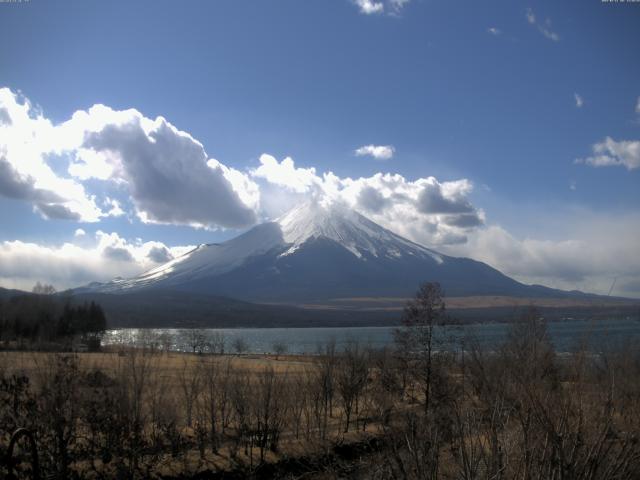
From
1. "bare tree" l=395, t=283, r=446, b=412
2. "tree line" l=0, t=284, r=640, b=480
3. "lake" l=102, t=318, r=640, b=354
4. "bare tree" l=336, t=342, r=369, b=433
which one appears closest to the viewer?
"tree line" l=0, t=284, r=640, b=480

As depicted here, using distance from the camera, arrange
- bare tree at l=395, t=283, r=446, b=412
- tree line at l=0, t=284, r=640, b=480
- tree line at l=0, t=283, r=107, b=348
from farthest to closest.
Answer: tree line at l=0, t=283, r=107, b=348 < bare tree at l=395, t=283, r=446, b=412 < tree line at l=0, t=284, r=640, b=480

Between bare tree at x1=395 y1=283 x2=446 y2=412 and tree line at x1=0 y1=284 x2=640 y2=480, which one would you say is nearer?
tree line at x1=0 y1=284 x2=640 y2=480

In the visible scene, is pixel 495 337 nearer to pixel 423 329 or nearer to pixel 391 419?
pixel 423 329

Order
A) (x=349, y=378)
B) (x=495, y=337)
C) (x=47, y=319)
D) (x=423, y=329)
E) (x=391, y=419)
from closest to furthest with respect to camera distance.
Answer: (x=391, y=419)
(x=423, y=329)
(x=349, y=378)
(x=495, y=337)
(x=47, y=319)

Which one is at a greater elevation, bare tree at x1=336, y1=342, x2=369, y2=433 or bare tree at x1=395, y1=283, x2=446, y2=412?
bare tree at x1=395, y1=283, x2=446, y2=412

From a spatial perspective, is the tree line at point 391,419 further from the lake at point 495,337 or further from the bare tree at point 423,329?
the lake at point 495,337

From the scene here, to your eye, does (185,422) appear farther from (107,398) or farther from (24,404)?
(24,404)

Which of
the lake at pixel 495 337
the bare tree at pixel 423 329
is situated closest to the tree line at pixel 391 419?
the bare tree at pixel 423 329

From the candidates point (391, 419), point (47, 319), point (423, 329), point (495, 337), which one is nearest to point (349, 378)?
point (423, 329)

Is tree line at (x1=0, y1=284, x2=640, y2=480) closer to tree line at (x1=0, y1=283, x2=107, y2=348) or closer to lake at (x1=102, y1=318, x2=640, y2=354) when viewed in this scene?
lake at (x1=102, y1=318, x2=640, y2=354)

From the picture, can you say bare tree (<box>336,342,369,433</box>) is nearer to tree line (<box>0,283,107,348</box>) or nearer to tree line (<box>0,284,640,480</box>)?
tree line (<box>0,284,640,480</box>)

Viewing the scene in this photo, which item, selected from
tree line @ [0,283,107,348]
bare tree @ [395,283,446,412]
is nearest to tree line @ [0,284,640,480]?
bare tree @ [395,283,446,412]

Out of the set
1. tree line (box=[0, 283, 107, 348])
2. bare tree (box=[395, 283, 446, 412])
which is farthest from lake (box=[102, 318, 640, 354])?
tree line (box=[0, 283, 107, 348])

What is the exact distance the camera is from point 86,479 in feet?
53.2
